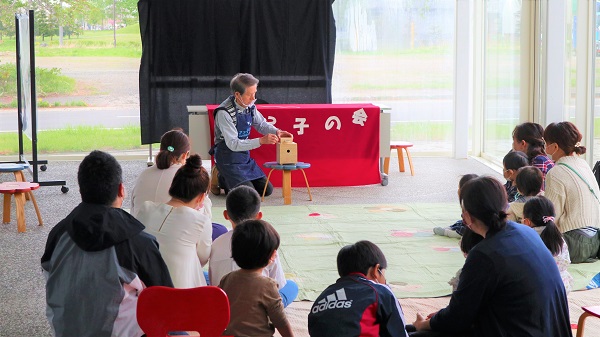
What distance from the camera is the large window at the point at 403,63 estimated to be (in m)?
11.0

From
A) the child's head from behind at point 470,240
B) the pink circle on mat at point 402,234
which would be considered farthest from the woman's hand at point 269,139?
the child's head from behind at point 470,240

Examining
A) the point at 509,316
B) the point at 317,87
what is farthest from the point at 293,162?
the point at 509,316

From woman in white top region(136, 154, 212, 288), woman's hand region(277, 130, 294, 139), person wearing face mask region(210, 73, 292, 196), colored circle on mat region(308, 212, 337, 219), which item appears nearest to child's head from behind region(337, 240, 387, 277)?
woman in white top region(136, 154, 212, 288)

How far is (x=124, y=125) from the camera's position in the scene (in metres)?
11.6

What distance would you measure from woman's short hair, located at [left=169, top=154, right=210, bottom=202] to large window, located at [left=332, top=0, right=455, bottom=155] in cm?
719

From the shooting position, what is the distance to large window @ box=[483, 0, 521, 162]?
9.46m

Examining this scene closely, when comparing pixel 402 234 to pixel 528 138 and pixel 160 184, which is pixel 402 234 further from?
pixel 160 184

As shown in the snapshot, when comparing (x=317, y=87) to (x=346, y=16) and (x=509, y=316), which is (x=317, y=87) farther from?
(x=509, y=316)

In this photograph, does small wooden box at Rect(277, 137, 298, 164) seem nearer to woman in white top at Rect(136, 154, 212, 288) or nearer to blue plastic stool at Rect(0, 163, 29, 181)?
blue plastic stool at Rect(0, 163, 29, 181)

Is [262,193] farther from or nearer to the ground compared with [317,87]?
nearer to the ground

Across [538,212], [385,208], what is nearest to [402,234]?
[385,208]

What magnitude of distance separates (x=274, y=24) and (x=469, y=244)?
7.29m

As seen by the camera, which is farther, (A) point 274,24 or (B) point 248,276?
(A) point 274,24

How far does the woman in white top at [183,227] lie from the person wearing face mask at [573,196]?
2430 mm
